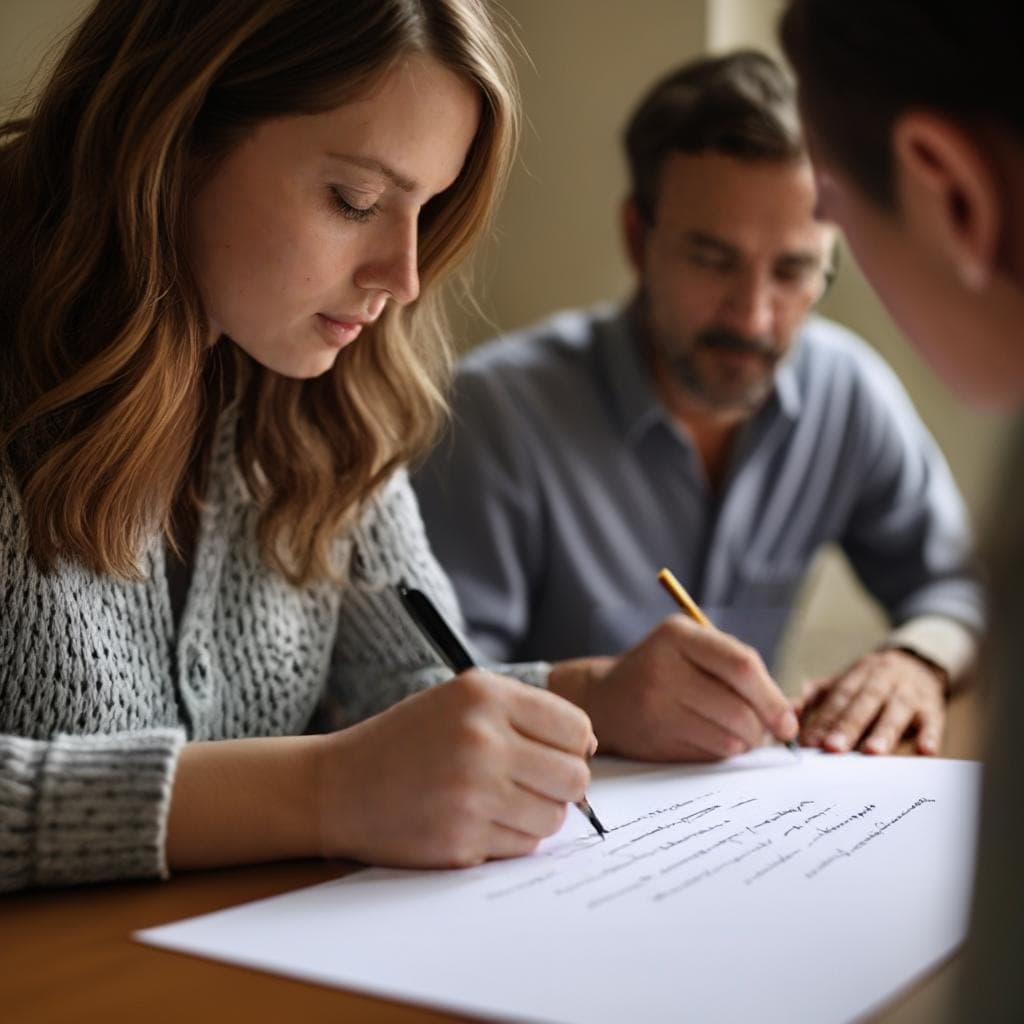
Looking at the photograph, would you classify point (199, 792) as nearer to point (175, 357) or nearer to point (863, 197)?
point (175, 357)

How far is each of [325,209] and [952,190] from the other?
0.52m

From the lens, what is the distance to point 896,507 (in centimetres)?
186

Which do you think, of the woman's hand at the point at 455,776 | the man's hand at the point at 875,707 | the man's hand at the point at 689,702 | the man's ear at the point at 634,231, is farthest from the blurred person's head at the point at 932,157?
the man's ear at the point at 634,231

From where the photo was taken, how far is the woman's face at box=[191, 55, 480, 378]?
0.94m

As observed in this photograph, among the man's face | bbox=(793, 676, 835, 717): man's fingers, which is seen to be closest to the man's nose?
the man's face

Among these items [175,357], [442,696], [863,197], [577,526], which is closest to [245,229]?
[175,357]

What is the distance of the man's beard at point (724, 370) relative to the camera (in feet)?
5.62

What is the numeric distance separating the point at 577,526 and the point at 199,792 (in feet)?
3.22

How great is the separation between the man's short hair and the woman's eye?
78 cm

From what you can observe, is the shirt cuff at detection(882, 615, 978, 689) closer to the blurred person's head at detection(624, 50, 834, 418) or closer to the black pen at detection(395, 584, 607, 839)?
the blurred person's head at detection(624, 50, 834, 418)

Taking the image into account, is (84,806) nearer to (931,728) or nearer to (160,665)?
(160,665)

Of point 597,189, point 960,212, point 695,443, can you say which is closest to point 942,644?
point 695,443

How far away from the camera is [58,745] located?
0.81m

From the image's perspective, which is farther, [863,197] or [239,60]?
[239,60]
